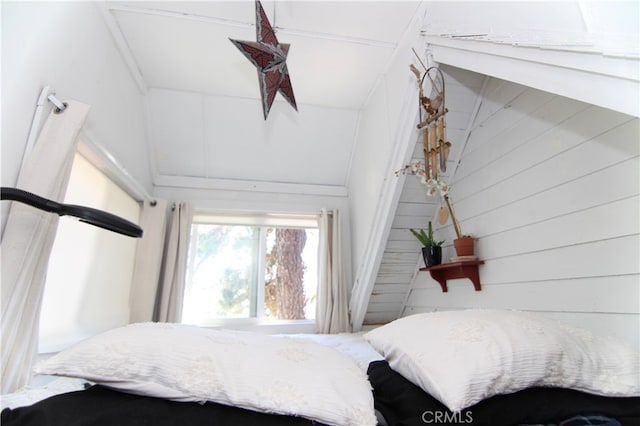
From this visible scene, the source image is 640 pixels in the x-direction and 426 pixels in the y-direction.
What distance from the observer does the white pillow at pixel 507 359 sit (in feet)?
2.16

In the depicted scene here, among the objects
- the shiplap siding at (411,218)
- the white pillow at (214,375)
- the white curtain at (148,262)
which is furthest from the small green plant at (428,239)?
the white curtain at (148,262)

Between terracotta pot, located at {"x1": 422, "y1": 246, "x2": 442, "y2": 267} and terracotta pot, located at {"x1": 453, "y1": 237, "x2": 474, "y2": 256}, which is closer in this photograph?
terracotta pot, located at {"x1": 453, "y1": 237, "x2": 474, "y2": 256}

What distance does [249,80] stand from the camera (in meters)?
2.36

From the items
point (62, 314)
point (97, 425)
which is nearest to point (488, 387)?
point (97, 425)

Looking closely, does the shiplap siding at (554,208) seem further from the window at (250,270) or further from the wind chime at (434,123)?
the window at (250,270)

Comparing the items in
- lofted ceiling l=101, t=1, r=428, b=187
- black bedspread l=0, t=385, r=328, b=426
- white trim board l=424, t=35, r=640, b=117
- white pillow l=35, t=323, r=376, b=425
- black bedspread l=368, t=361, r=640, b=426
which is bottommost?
black bedspread l=368, t=361, r=640, b=426

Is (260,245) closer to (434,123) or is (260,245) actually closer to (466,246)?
(466,246)

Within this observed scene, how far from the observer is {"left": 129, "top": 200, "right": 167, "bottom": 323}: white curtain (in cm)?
226

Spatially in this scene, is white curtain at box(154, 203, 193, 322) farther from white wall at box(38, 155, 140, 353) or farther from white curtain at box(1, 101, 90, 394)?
white curtain at box(1, 101, 90, 394)

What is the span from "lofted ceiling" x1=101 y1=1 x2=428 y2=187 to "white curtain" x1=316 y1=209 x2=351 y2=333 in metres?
0.48

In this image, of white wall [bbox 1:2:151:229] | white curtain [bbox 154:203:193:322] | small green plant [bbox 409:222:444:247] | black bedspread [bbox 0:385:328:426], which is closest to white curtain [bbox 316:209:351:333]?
small green plant [bbox 409:222:444:247]

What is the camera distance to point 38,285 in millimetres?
1067

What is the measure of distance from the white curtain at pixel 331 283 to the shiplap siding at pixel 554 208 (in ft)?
3.09

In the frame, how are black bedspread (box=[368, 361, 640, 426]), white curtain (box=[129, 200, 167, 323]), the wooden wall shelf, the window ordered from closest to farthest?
black bedspread (box=[368, 361, 640, 426]) < the wooden wall shelf < white curtain (box=[129, 200, 167, 323]) < the window
